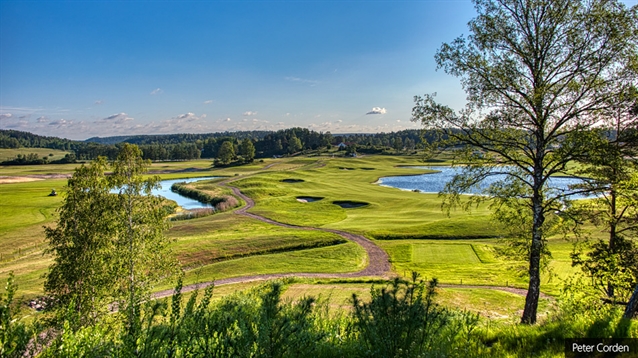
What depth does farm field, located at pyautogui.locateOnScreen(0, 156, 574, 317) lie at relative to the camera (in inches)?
1013

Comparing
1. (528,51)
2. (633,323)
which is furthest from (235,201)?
(633,323)

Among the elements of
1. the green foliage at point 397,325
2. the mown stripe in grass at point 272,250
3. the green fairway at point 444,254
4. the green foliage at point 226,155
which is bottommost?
the mown stripe in grass at point 272,250

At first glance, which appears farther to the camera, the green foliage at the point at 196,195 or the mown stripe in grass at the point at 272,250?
the green foliage at the point at 196,195

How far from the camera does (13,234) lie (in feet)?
136

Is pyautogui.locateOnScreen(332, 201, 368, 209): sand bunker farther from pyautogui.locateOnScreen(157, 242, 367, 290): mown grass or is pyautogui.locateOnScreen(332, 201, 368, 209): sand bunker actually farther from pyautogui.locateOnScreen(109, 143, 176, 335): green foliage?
pyautogui.locateOnScreen(109, 143, 176, 335): green foliage

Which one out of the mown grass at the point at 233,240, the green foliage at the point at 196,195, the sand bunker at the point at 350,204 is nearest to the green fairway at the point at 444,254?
the mown grass at the point at 233,240

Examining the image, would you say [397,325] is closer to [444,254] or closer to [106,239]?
[106,239]

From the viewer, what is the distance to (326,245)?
38.9 m

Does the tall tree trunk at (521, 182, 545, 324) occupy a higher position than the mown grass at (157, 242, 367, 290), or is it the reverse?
the tall tree trunk at (521, 182, 545, 324)

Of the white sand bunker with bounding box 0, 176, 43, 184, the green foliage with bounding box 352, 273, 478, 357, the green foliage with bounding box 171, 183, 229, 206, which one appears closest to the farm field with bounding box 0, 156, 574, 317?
the green foliage with bounding box 171, 183, 229, 206

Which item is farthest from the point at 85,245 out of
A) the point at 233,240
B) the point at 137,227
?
the point at 233,240

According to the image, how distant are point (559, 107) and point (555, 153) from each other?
1.67 metres

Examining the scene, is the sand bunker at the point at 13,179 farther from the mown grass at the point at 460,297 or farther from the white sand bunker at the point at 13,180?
the mown grass at the point at 460,297

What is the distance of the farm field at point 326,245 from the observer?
84.4 ft
